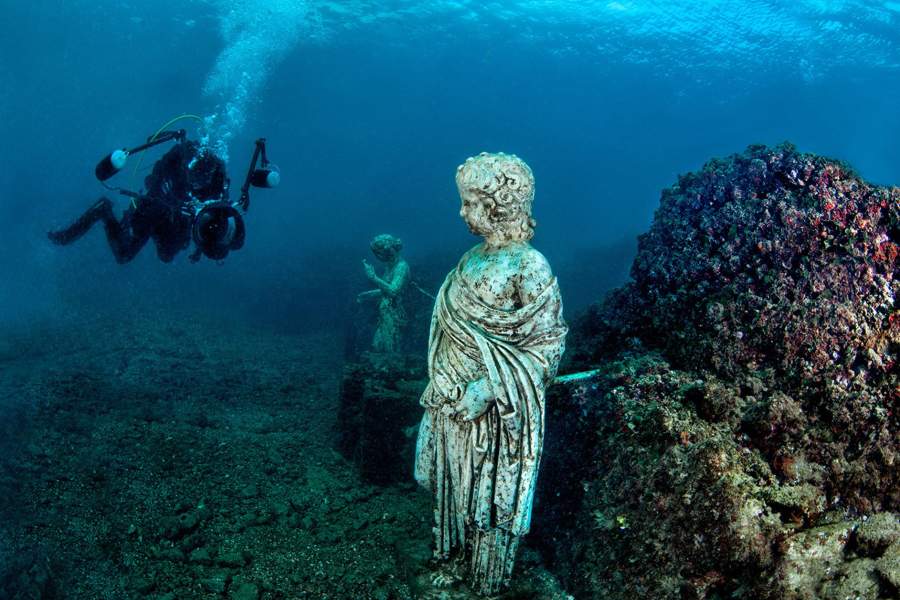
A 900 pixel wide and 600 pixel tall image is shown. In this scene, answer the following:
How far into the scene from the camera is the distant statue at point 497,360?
3135 mm

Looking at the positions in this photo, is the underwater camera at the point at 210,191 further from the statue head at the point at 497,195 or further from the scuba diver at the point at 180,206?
the statue head at the point at 497,195

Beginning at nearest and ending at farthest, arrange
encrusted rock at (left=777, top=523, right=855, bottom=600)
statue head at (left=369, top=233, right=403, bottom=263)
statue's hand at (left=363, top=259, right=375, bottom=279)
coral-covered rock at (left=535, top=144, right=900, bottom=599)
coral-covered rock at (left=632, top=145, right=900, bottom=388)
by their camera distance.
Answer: encrusted rock at (left=777, top=523, right=855, bottom=600) → coral-covered rock at (left=535, top=144, right=900, bottom=599) → coral-covered rock at (left=632, top=145, right=900, bottom=388) → statue's hand at (left=363, top=259, right=375, bottom=279) → statue head at (left=369, top=233, right=403, bottom=263)

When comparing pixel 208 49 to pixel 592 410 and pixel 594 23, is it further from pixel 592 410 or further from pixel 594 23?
pixel 592 410

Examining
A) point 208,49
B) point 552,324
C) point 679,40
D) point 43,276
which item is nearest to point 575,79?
point 679,40

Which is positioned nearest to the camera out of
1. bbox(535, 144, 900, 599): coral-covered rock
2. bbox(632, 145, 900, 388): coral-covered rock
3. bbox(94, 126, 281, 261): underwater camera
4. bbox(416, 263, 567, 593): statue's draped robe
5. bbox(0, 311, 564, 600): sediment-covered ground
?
bbox(535, 144, 900, 599): coral-covered rock

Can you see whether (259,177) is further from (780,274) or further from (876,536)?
(876,536)

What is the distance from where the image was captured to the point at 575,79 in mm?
61312

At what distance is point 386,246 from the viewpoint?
32.7 feet

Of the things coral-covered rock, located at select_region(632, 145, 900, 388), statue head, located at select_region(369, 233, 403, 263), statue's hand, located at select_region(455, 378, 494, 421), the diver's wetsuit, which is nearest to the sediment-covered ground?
statue's hand, located at select_region(455, 378, 494, 421)

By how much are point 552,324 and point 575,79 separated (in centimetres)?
6538

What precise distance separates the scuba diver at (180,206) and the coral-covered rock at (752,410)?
6.14 meters

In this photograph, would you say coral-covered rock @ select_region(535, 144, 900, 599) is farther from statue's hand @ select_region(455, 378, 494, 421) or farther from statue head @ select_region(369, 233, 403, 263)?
statue head @ select_region(369, 233, 403, 263)

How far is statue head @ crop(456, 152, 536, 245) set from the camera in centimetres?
315

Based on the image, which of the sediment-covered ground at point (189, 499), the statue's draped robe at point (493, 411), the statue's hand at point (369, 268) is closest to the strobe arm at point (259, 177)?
the statue's hand at point (369, 268)
